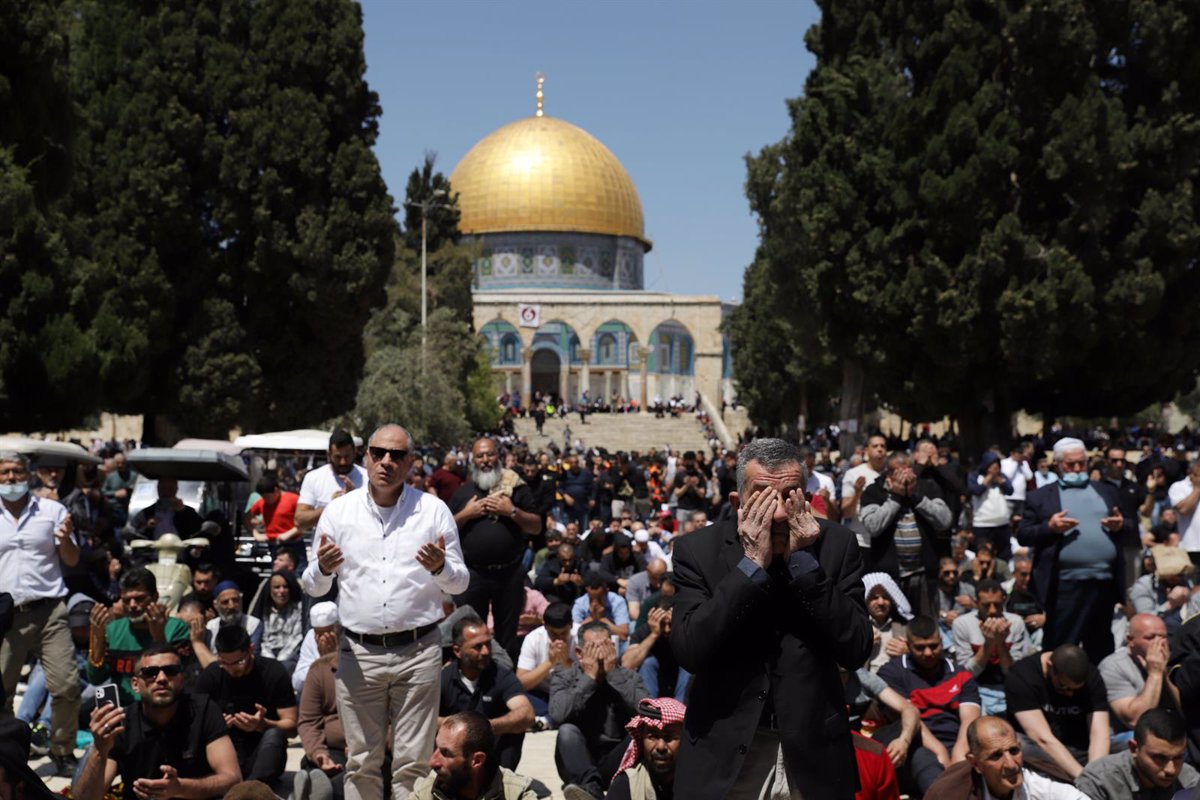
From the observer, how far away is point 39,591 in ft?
23.9

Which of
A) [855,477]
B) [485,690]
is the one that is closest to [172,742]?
[485,690]

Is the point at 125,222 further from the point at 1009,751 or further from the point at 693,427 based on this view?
the point at 693,427

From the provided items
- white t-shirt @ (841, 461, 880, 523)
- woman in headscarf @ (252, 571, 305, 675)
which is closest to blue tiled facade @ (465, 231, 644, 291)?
woman in headscarf @ (252, 571, 305, 675)

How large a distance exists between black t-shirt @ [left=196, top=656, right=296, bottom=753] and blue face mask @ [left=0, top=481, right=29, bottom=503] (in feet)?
4.83

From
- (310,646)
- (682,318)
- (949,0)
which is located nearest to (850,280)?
(949,0)

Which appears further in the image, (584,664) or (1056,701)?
(584,664)

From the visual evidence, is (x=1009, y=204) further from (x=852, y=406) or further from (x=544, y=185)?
(x=544, y=185)

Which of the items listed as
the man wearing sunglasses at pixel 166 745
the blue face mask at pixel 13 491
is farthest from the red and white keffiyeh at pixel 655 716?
the blue face mask at pixel 13 491

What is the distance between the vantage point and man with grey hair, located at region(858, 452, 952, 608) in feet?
26.1

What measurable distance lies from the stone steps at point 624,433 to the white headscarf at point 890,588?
1682 inches

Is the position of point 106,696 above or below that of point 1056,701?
above

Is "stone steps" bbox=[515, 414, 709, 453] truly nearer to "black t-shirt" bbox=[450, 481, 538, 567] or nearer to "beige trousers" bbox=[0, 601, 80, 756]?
"black t-shirt" bbox=[450, 481, 538, 567]

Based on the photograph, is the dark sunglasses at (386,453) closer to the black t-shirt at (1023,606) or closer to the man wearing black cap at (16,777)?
the man wearing black cap at (16,777)

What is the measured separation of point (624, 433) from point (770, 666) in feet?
167
